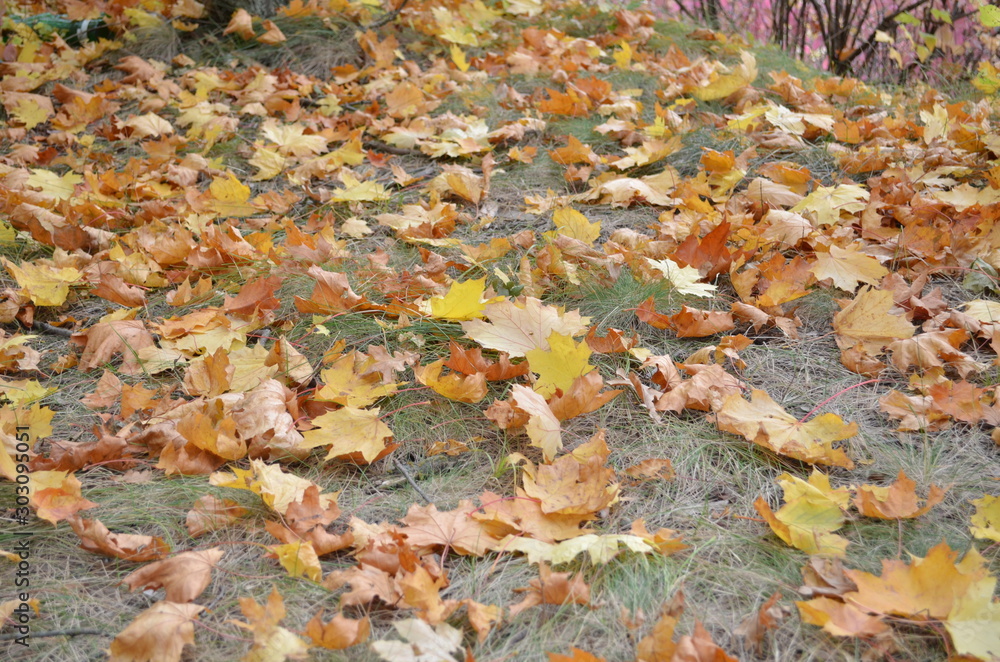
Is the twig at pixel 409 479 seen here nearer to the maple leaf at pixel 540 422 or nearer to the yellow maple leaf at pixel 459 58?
the maple leaf at pixel 540 422

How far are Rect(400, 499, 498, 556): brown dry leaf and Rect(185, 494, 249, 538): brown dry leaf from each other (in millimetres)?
329

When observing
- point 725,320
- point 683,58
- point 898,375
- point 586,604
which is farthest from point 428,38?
point 586,604

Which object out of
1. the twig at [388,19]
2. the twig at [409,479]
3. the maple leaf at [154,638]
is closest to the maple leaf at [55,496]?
the maple leaf at [154,638]

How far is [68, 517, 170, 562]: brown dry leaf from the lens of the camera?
126cm

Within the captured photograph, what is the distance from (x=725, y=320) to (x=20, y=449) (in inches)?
63.9

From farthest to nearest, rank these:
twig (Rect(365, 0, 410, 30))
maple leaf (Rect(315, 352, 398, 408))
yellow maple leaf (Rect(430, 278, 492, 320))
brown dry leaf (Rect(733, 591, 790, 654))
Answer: twig (Rect(365, 0, 410, 30)) < yellow maple leaf (Rect(430, 278, 492, 320)) < maple leaf (Rect(315, 352, 398, 408)) < brown dry leaf (Rect(733, 591, 790, 654))

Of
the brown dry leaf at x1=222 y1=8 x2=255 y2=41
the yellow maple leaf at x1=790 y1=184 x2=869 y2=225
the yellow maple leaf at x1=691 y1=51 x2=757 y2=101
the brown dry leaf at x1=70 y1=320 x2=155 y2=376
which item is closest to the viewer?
the brown dry leaf at x1=70 y1=320 x2=155 y2=376

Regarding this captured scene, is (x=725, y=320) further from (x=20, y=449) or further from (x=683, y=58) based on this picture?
(x=683, y=58)

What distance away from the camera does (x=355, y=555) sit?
124cm

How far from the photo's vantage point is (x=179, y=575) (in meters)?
1.18

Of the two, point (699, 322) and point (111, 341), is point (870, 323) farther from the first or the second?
point (111, 341)

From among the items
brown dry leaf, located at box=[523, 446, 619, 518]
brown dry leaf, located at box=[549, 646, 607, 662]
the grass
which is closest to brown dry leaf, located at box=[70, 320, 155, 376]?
the grass

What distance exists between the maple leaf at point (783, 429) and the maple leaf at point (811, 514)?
90mm

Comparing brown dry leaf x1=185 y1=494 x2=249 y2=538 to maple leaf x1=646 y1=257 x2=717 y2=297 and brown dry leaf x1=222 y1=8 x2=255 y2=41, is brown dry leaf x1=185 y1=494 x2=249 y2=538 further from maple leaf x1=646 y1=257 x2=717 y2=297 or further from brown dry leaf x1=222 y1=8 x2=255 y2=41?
brown dry leaf x1=222 y1=8 x2=255 y2=41
